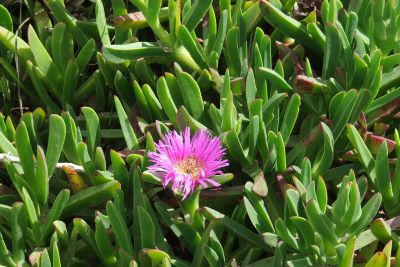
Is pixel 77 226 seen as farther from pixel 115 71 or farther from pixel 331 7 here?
pixel 331 7

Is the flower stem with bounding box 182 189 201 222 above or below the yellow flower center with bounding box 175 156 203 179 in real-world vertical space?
below

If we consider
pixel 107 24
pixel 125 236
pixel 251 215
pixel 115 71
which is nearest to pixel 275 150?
pixel 251 215

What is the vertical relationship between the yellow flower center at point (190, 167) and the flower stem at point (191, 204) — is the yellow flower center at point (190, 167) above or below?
above

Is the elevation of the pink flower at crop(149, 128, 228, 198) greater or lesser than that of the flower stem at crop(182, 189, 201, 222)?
greater

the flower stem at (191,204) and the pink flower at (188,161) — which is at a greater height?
the pink flower at (188,161)
